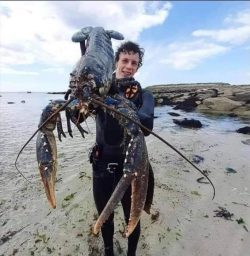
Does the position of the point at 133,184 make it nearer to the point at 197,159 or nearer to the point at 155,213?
the point at 155,213

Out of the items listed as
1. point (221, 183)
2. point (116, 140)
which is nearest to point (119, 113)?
point (116, 140)

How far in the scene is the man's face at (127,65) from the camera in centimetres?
460

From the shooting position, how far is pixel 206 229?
5938 mm

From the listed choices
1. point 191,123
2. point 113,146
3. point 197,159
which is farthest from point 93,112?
point 191,123

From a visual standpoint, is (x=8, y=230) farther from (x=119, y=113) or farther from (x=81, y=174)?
(x=119, y=113)

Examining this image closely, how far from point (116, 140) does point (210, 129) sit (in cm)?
1510

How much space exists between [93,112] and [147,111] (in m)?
0.99

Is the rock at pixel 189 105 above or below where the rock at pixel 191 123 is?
below

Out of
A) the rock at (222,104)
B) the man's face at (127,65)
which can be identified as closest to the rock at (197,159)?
the man's face at (127,65)

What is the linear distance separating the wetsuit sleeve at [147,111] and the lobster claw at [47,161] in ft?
3.59

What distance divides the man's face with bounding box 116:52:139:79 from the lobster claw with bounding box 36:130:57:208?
151cm

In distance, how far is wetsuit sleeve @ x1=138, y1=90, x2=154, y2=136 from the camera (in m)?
3.90

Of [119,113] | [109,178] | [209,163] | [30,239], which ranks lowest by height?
[209,163]

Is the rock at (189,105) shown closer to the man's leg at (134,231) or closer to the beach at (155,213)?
the beach at (155,213)
